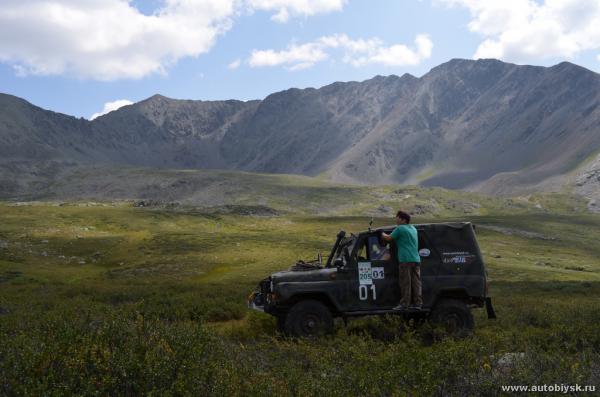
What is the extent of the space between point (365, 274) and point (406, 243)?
1342 millimetres

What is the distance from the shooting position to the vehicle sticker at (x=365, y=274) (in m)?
11.7

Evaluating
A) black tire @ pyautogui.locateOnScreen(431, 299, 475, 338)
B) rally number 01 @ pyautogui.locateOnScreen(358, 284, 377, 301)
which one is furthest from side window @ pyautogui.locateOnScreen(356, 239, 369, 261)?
black tire @ pyautogui.locateOnScreen(431, 299, 475, 338)

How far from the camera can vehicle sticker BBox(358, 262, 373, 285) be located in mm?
11703

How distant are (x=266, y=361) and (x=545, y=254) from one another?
3115 inches

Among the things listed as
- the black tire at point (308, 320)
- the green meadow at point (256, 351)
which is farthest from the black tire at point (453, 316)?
the black tire at point (308, 320)

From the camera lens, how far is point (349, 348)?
26.8ft

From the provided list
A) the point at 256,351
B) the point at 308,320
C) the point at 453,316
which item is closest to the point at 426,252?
the point at 453,316

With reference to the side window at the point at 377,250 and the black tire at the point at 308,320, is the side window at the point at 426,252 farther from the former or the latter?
the black tire at the point at 308,320

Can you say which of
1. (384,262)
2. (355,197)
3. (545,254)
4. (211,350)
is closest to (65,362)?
(211,350)

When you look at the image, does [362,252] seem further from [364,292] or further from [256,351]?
[256,351]

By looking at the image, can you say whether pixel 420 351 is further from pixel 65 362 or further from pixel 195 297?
pixel 195 297

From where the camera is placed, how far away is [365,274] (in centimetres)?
1175

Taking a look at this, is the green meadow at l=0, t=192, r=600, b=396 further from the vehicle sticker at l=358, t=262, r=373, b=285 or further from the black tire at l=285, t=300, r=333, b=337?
the vehicle sticker at l=358, t=262, r=373, b=285

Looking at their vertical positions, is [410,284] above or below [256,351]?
above
